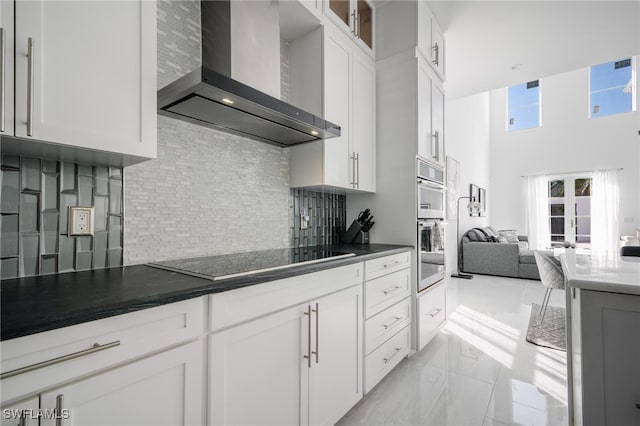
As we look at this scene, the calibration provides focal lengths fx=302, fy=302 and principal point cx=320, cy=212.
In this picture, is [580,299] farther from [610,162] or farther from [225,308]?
[610,162]

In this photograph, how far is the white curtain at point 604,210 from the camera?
6852mm

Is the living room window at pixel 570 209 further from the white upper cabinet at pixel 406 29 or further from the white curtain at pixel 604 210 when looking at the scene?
the white upper cabinet at pixel 406 29

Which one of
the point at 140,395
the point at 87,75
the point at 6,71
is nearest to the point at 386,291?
the point at 140,395

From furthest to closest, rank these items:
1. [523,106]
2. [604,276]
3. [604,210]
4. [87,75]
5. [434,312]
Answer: [523,106]
[604,210]
[434,312]
[604,276]
[87,75]

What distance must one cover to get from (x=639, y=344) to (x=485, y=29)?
282 cm

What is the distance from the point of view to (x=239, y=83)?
1.31m

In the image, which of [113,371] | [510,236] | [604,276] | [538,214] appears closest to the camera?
[113,371]

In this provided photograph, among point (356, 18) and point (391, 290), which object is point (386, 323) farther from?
point (356, 18)

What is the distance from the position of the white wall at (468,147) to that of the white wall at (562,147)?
0.29m

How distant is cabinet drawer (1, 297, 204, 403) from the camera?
641mm

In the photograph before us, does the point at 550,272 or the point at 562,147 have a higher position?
the point at 562,147

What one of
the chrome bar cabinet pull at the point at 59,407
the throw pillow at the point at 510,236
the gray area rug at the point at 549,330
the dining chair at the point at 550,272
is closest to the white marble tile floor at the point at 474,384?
the gray area rug at the point at 549,330

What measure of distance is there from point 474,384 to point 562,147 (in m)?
7.95

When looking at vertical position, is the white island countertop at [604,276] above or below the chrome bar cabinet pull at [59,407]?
above
